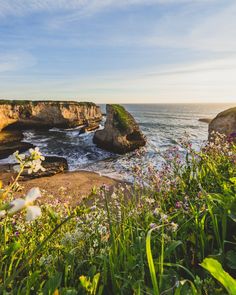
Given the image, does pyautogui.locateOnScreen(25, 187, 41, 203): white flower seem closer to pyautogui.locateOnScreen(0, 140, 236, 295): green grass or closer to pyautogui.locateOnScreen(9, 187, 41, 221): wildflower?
pyautogui.locateOnScreen(9, 187, 41, 221): wildflower

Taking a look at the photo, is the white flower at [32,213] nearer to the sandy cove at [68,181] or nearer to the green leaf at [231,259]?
the green leaf at [231,259]

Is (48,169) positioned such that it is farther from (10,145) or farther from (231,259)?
(231,259)

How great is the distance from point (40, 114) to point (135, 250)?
176 feet

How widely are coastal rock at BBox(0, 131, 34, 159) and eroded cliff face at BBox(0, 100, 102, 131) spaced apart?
24.1 feet

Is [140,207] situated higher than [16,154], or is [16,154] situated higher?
[16,154]

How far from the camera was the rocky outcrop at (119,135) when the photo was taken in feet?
106

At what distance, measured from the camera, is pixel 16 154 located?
1.94m

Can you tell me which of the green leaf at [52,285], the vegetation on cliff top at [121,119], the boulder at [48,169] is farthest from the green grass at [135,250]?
the vegetation on cliff top at [121,119]

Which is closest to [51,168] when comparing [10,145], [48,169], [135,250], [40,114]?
[48,169]

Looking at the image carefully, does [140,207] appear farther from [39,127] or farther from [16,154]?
[39,127]

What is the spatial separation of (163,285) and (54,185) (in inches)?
704

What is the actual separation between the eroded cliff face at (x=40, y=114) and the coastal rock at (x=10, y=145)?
→ 24.1 ft

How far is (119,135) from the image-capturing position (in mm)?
32906

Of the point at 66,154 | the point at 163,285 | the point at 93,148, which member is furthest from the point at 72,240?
the point at 93,148
